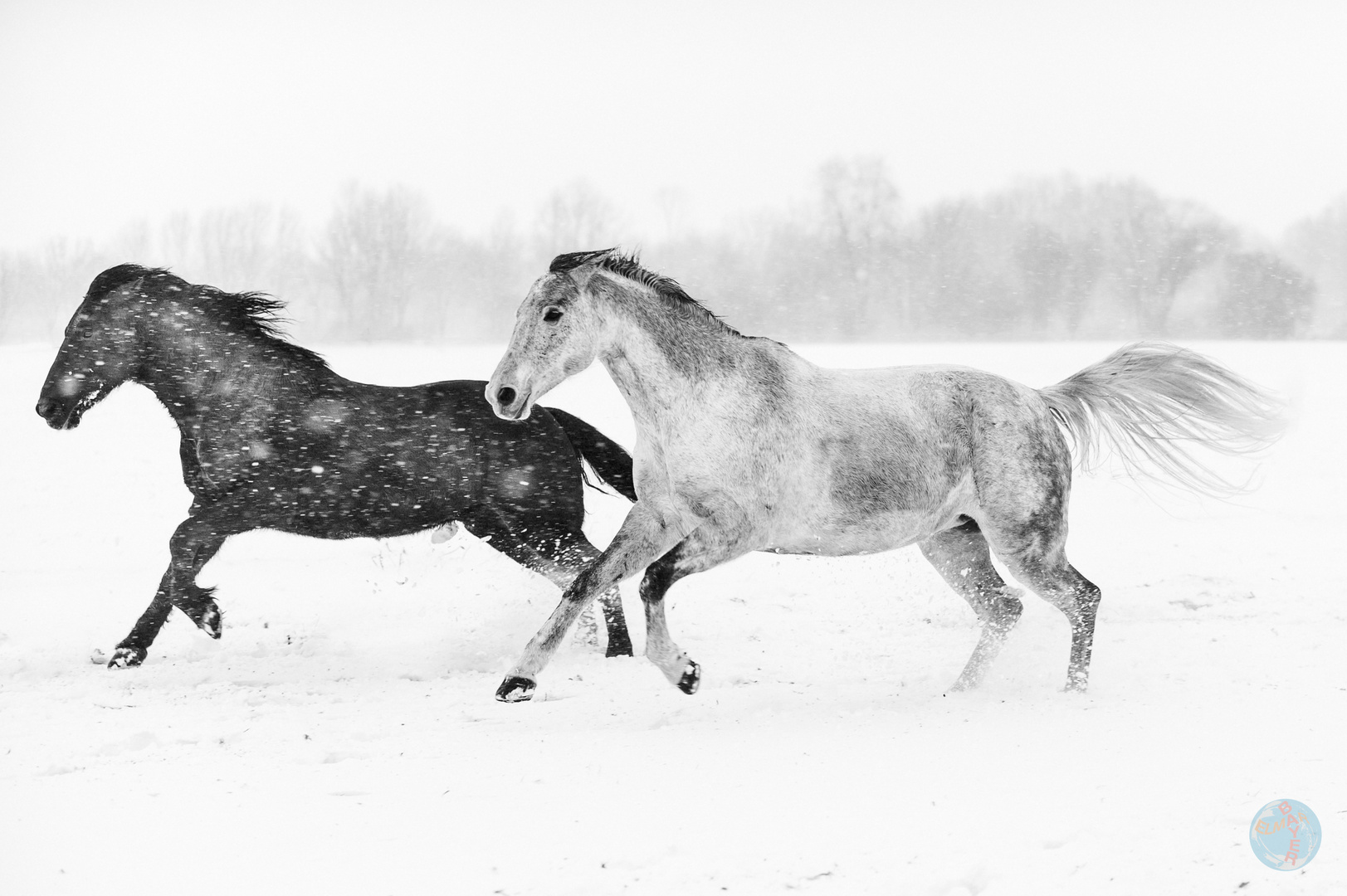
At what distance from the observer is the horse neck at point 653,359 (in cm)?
426

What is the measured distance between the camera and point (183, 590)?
5.12 m

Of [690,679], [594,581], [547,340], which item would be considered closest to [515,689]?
[594,581]

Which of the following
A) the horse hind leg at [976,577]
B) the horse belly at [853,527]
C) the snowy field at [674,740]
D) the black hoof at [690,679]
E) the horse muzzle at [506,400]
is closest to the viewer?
the snowy field at [674,740]

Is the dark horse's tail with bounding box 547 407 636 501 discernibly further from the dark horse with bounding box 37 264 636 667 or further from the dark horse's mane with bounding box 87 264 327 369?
→ the dark horse's mane with bounding box 87 264 327 369

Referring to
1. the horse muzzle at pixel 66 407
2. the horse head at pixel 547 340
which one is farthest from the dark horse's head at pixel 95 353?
the horse head at pixel 547 340

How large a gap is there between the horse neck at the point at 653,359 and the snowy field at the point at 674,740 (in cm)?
128

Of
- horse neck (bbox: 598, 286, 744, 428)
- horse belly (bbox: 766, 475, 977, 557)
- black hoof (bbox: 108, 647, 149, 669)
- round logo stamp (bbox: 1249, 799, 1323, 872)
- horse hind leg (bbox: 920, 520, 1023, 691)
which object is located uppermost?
horse neck (bbox: 598, 286, 744, 428)

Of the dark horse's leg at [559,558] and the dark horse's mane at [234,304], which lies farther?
the dark horse's leg at [559,558]

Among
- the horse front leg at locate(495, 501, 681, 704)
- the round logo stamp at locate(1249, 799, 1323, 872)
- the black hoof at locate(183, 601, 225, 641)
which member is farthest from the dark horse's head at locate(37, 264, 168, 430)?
the round logo stamp at locate(1249, 799, 1323, 872)

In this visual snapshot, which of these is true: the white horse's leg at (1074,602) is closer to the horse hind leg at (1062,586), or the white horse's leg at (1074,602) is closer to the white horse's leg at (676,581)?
the horse hind leg at (1062,586)

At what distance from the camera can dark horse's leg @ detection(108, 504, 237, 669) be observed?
5.08 metres

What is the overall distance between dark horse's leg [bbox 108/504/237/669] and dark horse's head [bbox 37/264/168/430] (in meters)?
0.79

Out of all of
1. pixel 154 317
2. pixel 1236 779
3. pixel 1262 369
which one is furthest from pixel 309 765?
pixel 1262 369

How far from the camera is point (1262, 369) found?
19719mm
